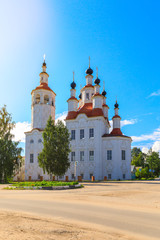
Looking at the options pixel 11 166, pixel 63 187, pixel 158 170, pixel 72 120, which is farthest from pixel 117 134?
pixel 158 170

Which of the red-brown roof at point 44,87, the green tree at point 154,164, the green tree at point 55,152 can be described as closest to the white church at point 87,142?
the red-brown roof at point 44,87

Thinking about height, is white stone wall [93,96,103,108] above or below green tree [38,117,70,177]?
above

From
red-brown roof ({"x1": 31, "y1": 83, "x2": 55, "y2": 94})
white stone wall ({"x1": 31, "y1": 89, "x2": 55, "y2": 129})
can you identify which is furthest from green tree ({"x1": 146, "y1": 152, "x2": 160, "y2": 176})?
red-brown roof ({"x1": 31, "y1": 83, "x2": 55, "y2": 94})

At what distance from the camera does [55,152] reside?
30.3 metres

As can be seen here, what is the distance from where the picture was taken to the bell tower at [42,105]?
150ft

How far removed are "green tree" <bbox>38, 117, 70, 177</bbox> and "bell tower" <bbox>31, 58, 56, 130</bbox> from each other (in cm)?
1474

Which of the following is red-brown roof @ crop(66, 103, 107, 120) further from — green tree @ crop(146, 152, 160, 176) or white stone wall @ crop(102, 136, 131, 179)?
green tree @ crop(146, 152, 160, 176)

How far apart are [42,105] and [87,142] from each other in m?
11.4

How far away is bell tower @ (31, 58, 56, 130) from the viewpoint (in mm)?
45750

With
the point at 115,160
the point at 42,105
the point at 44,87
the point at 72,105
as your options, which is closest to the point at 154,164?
the point at 115,160

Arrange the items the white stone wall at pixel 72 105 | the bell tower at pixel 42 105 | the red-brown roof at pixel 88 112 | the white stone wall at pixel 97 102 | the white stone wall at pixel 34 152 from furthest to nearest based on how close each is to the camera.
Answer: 1. the bell tower at pixel 42 105
2. the white stone wall at pixel 72 105
3. the white stone wall at pixel 34 152
4. the white stone wall at pixel 97 102
5. the red-brown roof at pixel 88 112

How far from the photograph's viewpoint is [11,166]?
3338 centimetres

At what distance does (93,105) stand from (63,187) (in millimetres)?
24244

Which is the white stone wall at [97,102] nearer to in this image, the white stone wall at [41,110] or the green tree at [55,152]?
the white stone wall at [41,110]
